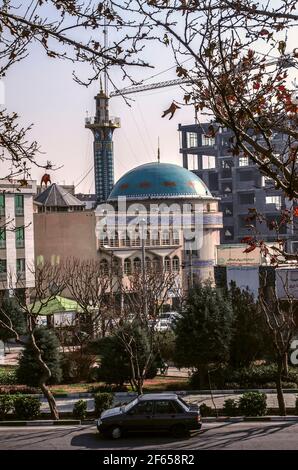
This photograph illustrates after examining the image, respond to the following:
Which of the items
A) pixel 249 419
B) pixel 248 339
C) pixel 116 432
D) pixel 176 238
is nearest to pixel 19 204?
pixel 176 238

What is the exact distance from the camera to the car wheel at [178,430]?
14453 millimetres

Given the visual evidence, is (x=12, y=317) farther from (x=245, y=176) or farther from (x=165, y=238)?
(x=245, y=176)

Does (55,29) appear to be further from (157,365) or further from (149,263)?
(149,263)

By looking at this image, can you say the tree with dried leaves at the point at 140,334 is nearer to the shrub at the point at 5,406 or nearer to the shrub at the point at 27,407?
the shrub at the point at 27,407

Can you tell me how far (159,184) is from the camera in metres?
62.1

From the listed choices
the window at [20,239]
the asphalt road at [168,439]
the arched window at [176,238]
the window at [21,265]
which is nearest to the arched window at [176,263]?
the arched window at [176,238]

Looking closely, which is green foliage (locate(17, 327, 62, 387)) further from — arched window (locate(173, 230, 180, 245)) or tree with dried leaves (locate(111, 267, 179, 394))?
arched window (locate(173, 230, 180, 245))

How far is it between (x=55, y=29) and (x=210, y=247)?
170 ft

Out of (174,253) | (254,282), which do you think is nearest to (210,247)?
(174,253)

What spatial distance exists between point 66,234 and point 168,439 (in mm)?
31909

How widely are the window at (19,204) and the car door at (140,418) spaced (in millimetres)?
25864

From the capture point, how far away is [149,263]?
47.0 meters

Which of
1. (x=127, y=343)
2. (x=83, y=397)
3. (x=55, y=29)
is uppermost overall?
(x=55, y=29)
